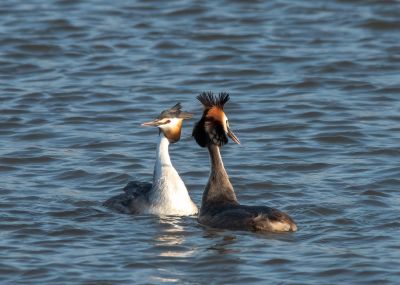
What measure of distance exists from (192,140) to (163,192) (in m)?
3.53

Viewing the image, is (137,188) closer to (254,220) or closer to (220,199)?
(220,199)

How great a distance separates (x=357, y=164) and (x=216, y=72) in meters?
5.66

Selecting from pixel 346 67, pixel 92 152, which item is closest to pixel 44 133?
pixel 92 152

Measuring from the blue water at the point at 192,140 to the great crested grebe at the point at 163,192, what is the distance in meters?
0.25

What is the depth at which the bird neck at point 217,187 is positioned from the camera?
43.4 feet

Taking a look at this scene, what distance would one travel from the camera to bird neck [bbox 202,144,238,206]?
43.4ft

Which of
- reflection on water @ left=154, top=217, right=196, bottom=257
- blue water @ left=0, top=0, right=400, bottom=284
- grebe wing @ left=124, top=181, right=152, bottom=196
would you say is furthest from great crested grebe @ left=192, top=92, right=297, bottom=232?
grebe wing @ left=124, top=181, right=152, bottom=196

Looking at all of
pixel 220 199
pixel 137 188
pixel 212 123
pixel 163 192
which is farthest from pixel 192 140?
pixel 220 199

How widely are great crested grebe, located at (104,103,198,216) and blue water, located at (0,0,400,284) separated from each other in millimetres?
251

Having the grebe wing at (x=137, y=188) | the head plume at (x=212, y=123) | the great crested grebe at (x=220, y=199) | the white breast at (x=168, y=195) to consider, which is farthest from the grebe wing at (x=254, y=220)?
the grebe wing at (x=137, y=188)

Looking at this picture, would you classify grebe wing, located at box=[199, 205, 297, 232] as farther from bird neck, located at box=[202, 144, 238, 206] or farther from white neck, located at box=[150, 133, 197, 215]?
white neck, located at box=[150, 133, 197, 215]

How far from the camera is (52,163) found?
15898 millimetres

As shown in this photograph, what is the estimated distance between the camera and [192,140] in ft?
55.9

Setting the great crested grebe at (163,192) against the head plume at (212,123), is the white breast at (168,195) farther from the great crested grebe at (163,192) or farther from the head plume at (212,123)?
the head plume at (212,123)
